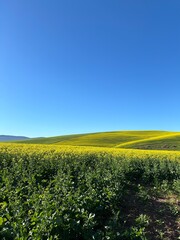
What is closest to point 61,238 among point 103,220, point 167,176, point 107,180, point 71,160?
point 103,220

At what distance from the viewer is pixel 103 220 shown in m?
Result: 6.40

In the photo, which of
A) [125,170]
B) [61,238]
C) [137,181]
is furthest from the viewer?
[137,181]

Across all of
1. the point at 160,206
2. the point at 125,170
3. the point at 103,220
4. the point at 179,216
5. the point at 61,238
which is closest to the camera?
the point at 61,238

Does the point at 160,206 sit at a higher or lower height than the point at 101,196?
lower

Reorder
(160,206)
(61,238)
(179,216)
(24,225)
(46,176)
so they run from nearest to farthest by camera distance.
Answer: (24,225)
(61,238)
(179,216)
(160,206)
(46,176)

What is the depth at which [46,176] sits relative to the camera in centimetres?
1099

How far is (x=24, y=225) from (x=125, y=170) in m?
9.31

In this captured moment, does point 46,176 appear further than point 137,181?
No

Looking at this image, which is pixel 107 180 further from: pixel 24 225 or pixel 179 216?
pixel 24 225

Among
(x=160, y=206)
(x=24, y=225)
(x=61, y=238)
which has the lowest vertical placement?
(x=160, y=206)

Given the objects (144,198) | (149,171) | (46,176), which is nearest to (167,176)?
(149,171)

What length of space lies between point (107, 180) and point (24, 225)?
4.46 m

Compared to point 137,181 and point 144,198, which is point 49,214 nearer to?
point 144,198

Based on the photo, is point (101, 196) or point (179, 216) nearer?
point (101, 196)
